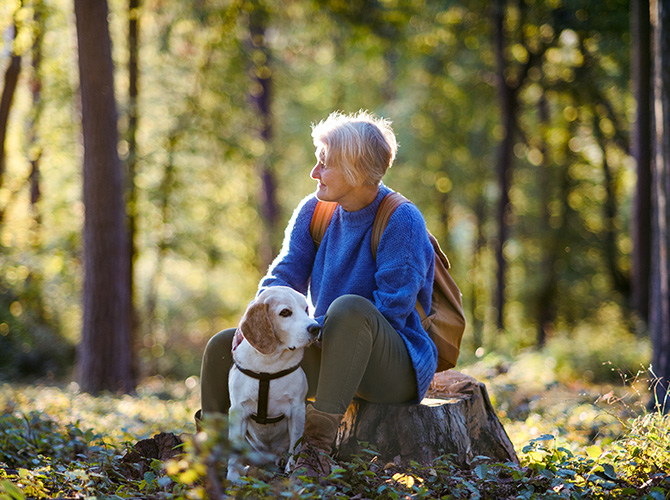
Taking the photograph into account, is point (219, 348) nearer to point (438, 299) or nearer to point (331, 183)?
point (331, 183)

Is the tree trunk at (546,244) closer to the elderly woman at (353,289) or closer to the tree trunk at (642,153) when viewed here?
the tree trunk at (642,153)

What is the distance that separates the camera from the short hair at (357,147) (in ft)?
11.1

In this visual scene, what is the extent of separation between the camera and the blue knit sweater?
3.26 m

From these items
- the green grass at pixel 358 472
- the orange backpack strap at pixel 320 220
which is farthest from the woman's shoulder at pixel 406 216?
the green grass at pixel 358 472

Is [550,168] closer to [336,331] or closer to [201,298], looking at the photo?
[201,298]

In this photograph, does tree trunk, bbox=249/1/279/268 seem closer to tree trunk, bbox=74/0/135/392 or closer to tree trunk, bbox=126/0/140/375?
tree trunk, bbox=126/0/140/375

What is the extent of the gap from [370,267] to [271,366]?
2.62 feet

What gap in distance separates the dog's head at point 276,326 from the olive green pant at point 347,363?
4.0 inches

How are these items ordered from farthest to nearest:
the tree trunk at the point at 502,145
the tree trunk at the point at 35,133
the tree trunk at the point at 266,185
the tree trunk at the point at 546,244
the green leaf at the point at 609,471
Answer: the tree trunk at the point at 546,244 → the tree trunk at the point at 266,185 → the tree trunk at the point at 502,145 → the tree trunk at the point at 35,133 → the green leaf at the point at 609,471

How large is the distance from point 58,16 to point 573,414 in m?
9.81

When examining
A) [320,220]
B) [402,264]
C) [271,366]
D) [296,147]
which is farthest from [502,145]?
[271,366]

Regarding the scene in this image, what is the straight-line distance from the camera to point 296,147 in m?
18.4

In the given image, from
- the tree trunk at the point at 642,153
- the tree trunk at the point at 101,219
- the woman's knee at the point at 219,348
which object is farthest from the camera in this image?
the tree trunk at the point at 642,153

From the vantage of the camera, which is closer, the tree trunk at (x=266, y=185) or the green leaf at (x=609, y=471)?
the green leaf at (x=609, y=471)
